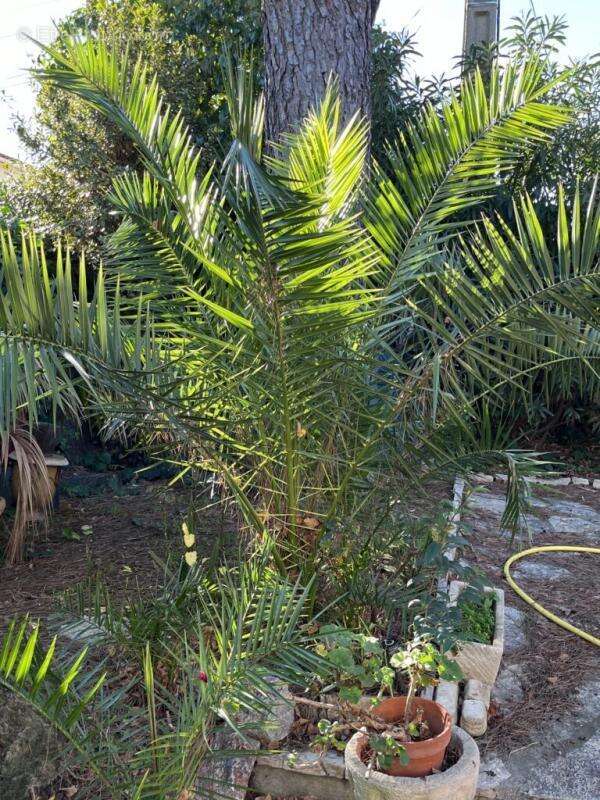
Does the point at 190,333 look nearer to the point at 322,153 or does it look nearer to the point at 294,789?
the point at 322,153

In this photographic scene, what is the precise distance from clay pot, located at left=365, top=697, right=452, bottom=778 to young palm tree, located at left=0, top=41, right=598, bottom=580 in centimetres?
65

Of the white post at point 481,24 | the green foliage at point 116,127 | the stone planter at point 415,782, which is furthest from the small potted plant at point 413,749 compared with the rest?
the white post at point 481,24

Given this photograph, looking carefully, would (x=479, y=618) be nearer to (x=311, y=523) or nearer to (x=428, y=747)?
(x=311, y=523)

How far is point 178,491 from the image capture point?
5301mm

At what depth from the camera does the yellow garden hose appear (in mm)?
3334

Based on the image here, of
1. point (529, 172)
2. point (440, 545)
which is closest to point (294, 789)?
point (440, 545)

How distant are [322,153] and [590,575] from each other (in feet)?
9.13

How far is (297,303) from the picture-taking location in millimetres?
2350

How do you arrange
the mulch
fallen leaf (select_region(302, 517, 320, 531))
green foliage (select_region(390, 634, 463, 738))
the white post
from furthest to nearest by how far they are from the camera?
the white post, the mulch, fallen leaf (select_region(302, 517, 320, 531)), green foliage (select_region(390, 634, 463, 738))

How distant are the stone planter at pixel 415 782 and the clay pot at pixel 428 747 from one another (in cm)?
4

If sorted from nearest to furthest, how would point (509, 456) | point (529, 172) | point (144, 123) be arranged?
1. point (144, 123)
2. point (509, 456)
3. point (529, 172)

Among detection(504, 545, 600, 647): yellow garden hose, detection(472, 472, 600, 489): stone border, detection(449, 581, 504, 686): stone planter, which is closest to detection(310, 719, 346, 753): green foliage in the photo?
detection(449, 581, 504, 686): stone planter

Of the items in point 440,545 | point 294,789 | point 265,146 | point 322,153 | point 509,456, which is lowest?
point 294,789

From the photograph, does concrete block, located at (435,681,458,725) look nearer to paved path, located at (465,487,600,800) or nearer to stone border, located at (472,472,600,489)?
paved path, located at (465,487,600,800)
